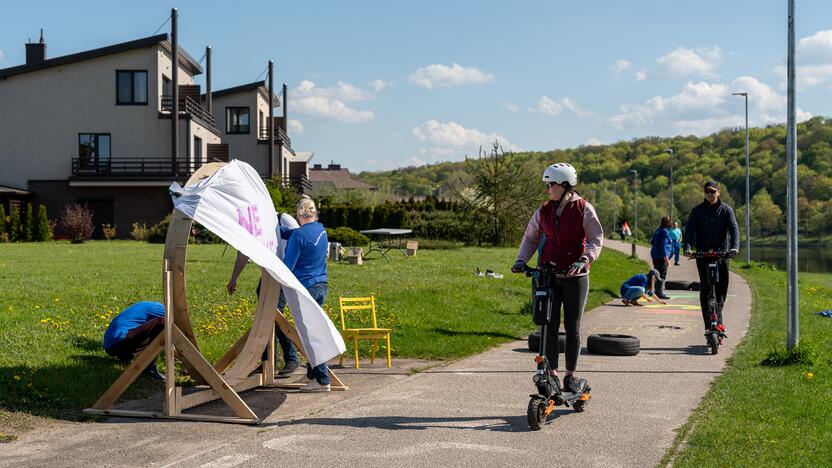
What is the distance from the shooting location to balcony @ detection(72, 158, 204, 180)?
46656mm

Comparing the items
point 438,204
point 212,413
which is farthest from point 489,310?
point 438,204

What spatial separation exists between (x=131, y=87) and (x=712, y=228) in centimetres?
4164

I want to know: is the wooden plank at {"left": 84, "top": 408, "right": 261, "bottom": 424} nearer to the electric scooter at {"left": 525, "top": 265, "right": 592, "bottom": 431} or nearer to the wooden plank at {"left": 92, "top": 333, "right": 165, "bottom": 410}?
the wooden plank at {"left": 92, "top": 333, "right": 165, "bottom": 410}

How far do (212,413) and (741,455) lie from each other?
14.0 ft

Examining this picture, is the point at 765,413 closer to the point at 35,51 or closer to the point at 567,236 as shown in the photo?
the point at 567,236

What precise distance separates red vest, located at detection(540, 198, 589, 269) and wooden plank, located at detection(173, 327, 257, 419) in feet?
9.03

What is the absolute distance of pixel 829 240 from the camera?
117 m

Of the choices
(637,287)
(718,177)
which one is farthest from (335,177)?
(637,287)

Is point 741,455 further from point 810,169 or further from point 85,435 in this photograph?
point 810,169

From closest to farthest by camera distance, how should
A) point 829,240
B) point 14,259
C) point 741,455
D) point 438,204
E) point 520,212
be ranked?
point 741,455, point 14,259, point 520,212, point 438,204, point 829,240

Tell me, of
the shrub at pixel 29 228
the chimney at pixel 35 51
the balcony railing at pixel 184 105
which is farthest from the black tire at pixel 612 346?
the chimney at pixel 35 51

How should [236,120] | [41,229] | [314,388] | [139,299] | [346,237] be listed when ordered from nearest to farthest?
[314,388] < [139,299] < [346,237] < [41,229] < [236,120]

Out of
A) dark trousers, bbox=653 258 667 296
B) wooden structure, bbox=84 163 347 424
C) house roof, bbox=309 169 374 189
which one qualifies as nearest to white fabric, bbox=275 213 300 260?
wooden structure, bbox=84 163 347 424

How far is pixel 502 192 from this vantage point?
5128 cm
